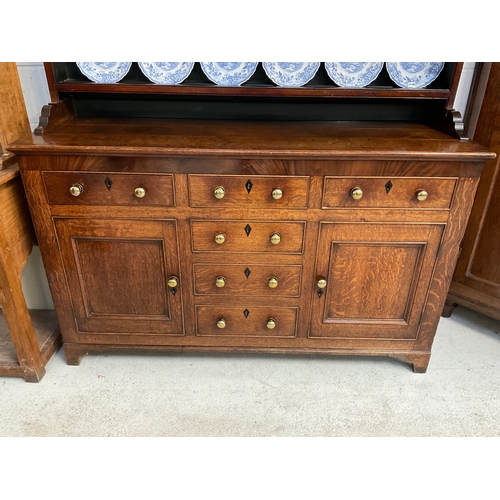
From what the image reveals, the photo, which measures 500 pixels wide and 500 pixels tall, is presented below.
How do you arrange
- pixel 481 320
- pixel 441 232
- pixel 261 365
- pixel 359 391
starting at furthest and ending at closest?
pixel 481 320 < pixel 261 365 < pixel 359 391 < pixel 441 232

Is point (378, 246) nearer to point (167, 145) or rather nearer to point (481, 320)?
point (167, 145)

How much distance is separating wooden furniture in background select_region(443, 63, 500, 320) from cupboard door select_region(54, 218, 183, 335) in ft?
4.13

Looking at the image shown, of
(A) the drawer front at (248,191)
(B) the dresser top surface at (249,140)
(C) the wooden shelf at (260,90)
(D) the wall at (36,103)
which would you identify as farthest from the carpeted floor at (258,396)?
(C) the wooden shelf at (260,90)

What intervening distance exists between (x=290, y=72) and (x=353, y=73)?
23cm

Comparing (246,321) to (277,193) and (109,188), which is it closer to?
(277,193)

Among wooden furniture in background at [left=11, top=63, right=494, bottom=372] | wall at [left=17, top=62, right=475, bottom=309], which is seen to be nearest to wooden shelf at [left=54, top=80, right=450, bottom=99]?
wooden furniture in background at [left=11, top=63, right=494, bottom=372]

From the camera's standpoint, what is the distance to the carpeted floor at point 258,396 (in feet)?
4.79

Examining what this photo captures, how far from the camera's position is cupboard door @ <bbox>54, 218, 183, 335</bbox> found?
4.68 ft

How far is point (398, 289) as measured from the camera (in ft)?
4.99

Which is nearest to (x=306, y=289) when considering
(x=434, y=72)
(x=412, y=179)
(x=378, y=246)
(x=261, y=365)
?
(x=378, y=246)

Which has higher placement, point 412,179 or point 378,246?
point 412,179

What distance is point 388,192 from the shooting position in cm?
134

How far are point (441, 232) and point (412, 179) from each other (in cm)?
23

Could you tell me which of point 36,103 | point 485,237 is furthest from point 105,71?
point 485,237
